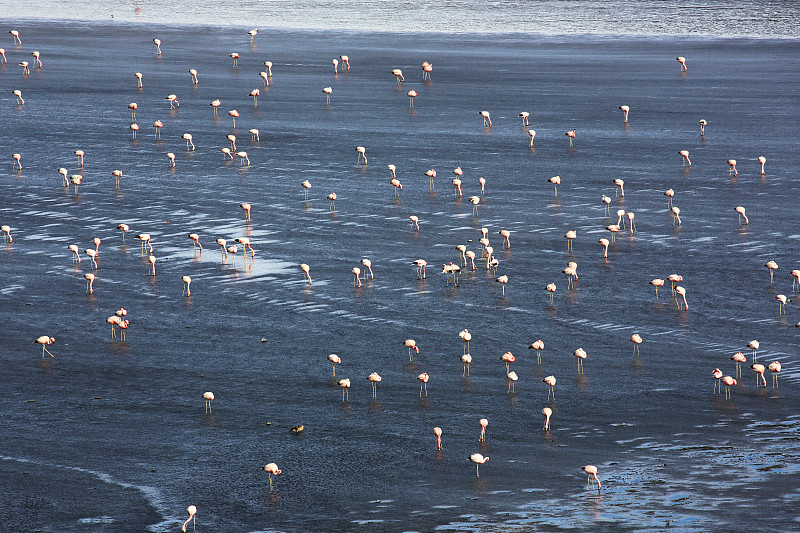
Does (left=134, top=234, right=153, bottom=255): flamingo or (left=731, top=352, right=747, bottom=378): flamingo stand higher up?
(left=134, top=234, right=153, bottom=255): flamingo

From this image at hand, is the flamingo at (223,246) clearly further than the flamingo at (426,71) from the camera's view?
No

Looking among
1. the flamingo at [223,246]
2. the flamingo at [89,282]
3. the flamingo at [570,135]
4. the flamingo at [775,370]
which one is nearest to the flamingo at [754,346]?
the flamingo at [775,370]

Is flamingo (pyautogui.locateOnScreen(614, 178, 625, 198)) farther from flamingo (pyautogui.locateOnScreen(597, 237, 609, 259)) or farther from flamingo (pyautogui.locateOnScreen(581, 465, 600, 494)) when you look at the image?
flamingo (pyautogui.locateOnScreen(581, 465, 600, 494))

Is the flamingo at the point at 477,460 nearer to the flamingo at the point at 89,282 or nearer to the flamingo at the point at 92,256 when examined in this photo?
the flamingo at the point at 89,282

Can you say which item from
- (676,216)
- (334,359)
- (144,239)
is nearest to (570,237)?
(676,216)

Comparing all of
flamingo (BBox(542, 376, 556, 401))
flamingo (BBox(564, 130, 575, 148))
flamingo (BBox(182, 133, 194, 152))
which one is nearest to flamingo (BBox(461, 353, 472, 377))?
flamingo (BBox(542, 376, 556, 401))
